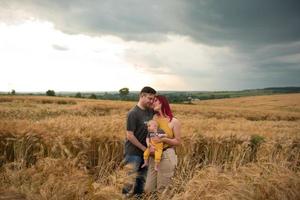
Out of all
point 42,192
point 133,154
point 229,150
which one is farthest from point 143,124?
point 229,150

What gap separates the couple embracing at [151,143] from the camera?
6.32 meters

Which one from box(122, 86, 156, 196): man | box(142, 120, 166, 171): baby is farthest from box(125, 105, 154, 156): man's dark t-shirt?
box(142, 120, 166, 171): baby

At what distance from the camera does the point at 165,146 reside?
21.0ft

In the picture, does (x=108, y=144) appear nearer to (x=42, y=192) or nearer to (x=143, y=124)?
(x=143, y=124)

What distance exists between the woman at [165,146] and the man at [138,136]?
23 centimetres

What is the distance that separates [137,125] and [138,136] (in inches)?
8.1

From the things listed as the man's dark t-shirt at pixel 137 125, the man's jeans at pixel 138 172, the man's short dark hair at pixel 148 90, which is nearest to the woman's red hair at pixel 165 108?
the man's short dark hair at pixel 148 90

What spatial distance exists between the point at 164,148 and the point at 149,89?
0.97 meters

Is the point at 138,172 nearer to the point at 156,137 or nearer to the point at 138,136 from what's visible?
the point at 138,136

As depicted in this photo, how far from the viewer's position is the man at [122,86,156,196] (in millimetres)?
6723

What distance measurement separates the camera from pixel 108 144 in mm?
9250

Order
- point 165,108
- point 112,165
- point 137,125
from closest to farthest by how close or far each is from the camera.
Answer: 1. point 165,108
2. point 137,125
3. point 112,165

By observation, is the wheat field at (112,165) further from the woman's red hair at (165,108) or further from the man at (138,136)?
the woman's red hair at (165,108)

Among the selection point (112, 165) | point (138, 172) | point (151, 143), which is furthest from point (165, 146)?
point (112, 165)
